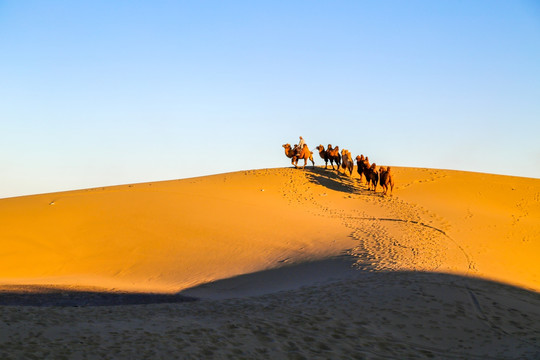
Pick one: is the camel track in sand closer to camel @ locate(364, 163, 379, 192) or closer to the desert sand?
Result: the desert sand

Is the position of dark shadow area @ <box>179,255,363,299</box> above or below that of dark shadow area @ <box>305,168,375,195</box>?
below

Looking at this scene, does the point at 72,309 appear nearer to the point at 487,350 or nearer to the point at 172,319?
the point at 172,319

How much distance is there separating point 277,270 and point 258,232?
404 cm

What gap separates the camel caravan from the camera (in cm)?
2470

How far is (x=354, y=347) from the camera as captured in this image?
26.6 ft

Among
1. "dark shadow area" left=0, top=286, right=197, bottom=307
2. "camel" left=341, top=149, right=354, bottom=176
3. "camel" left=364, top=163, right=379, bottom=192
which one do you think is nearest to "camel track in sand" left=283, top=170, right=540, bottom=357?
"camel" left=364, top=163, right=379, bottom=192

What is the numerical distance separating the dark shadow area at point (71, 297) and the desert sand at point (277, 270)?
0.23 feet

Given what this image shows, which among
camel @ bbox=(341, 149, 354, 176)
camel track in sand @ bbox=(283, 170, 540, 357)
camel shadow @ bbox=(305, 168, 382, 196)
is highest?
camel @ bbox=(341, 149, 354, 176)

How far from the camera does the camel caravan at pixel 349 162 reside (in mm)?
24703

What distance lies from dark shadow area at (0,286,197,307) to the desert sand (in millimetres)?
70

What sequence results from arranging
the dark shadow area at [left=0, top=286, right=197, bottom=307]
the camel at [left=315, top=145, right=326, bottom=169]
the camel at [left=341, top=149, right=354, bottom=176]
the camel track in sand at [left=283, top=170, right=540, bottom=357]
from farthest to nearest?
the camel at [left=315, top=145, right=326, bottom=169], the camel at [left=341, top=149, right=354, bottom=176], the camel track in sand at [left=283, top=170, right=540, bottom=357], the dark shadow area at [left=0, top=286, right=197, bottom=307]

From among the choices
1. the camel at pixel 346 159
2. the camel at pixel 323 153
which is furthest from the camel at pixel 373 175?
the camel at pixel 323 153

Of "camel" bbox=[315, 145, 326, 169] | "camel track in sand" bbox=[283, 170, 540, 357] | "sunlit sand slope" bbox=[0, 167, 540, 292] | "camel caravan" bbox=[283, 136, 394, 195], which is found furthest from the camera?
"camel" bbox=[315, 145, 326, 169]

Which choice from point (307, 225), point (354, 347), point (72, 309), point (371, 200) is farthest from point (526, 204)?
point (72, 309)
